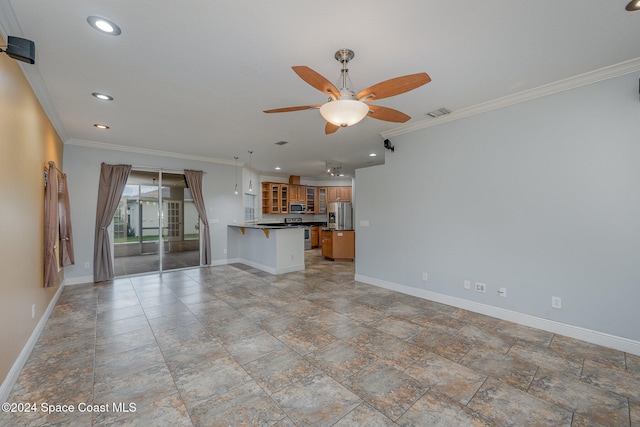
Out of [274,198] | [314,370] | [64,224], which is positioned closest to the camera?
[314,370]

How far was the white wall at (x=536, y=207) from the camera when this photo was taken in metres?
2.73

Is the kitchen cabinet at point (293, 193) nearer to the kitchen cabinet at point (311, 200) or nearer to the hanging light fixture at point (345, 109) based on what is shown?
the kitchen cabinet at point (311, 200)

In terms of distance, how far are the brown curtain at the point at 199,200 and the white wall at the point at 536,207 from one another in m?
Answer: 4.65

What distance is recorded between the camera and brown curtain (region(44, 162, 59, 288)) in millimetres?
3330

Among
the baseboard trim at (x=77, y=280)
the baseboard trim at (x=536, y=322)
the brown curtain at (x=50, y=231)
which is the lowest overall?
the baseboard trim at (x=536, y=322)

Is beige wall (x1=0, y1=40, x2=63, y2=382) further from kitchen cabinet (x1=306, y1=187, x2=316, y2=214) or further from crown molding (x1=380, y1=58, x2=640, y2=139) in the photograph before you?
kitchen cabinet (x1=306, y1=187, x2=316, y2=214)

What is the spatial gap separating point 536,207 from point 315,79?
301 cm

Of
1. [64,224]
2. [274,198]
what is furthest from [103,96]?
[274,198]

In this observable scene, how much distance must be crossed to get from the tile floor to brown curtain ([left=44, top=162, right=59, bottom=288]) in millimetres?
611

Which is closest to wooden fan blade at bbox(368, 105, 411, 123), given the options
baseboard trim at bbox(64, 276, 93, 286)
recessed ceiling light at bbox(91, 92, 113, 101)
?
recessed ceiling light at bbox(91, 92, 113, 101)

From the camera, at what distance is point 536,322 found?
323 centimetres

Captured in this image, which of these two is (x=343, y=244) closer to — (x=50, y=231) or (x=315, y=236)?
(x=315, y=236)

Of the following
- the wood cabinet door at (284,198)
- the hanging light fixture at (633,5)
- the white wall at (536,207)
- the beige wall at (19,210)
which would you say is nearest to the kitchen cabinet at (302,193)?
the wood cabinet door at (284,198)

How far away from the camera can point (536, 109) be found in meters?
3.20
